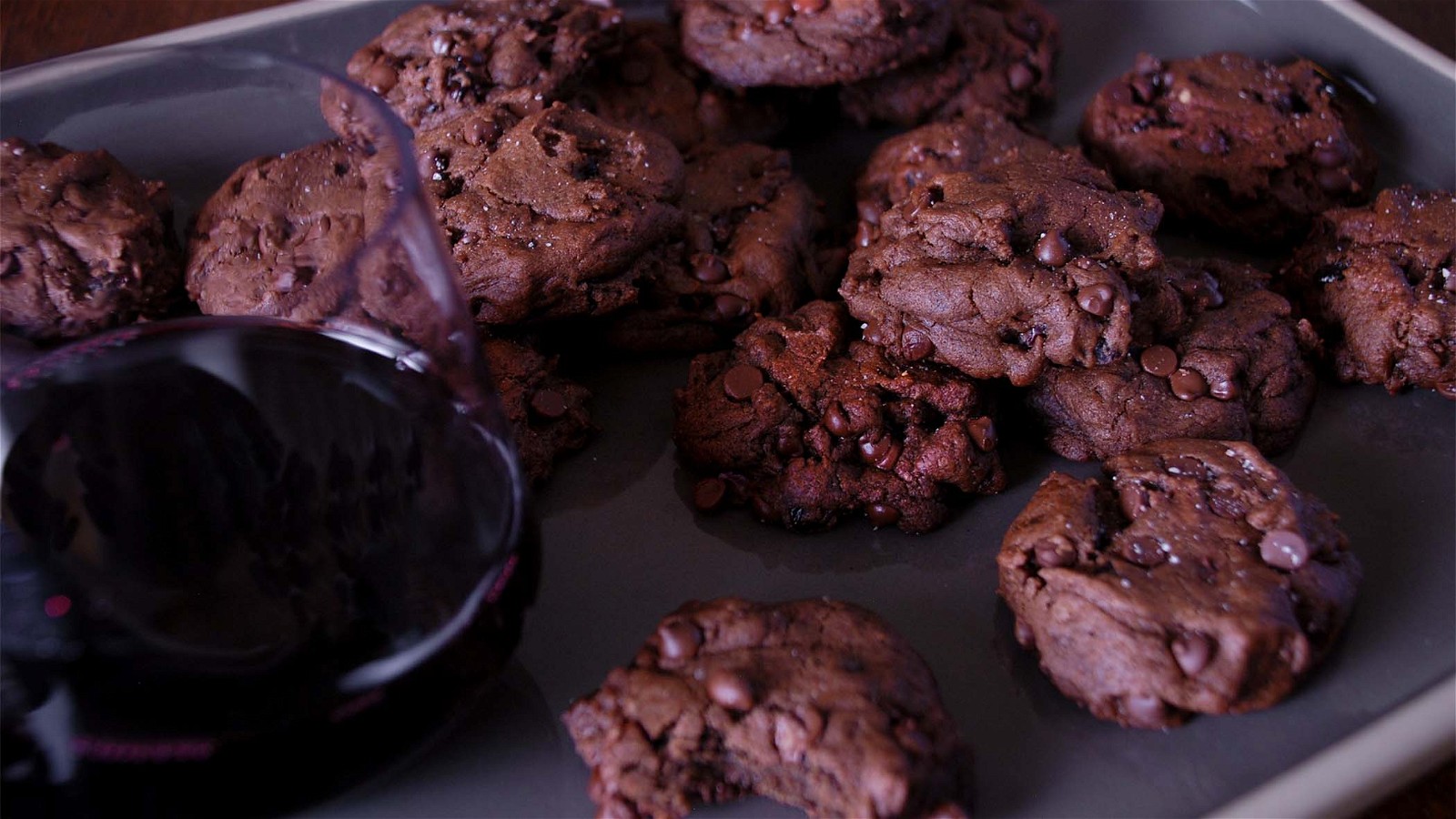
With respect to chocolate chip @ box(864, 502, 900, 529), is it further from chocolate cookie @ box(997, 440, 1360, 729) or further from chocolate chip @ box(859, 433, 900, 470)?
chocolate cookie @ box(997, 440, 1360, 729)

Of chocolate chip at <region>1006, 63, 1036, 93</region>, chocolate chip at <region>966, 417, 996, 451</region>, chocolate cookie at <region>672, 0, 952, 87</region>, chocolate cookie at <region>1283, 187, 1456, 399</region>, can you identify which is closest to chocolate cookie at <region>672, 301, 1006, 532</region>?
chocolate chip at <region>966, 417, 996, 451</region>

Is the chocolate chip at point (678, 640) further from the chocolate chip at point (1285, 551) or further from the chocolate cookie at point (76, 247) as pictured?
the chocolate cookie at point (76, 247)

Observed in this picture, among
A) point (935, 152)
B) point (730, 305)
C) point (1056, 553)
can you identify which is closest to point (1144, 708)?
point (1056, 553)

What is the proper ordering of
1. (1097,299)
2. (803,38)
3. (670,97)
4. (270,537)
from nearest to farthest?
1. (270,537)
2. (1097,299)
3. (803,38)
4. (670,97)

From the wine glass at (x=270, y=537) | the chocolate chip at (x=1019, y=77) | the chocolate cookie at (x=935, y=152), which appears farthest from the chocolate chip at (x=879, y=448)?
the chocolate chip at (x=1019, y=77)

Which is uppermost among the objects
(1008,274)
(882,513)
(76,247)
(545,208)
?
(1008,274)

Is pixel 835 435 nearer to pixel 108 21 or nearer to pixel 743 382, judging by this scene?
pixel 743 382
